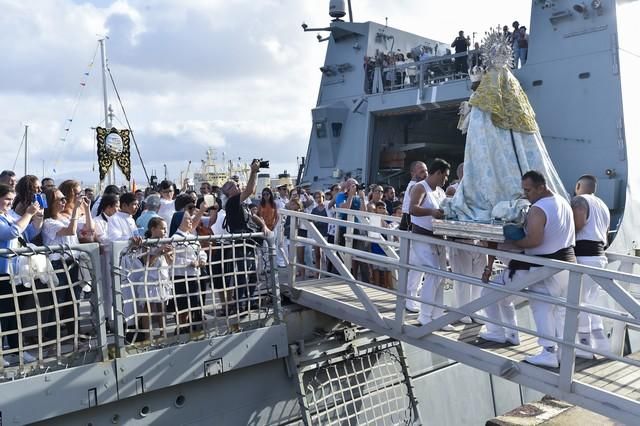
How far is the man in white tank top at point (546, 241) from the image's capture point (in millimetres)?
3973

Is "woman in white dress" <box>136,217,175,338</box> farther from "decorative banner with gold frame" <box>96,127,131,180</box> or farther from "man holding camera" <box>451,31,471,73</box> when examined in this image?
"man holding camera" <box>451,31,471,73</box>

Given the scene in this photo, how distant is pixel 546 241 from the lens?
405 cm

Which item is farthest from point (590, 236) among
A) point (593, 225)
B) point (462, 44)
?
point (462, 44)

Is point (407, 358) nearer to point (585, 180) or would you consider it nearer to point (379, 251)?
point (379, 251)

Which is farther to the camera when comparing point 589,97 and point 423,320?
point 589,97

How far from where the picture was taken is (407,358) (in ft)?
20.6

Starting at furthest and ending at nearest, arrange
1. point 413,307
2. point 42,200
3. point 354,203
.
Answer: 1. point 354,203
2. point 413,307
3. point 42,200

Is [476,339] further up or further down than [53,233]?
further down

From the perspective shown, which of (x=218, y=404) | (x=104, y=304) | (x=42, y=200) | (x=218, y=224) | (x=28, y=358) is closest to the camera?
(x=28, y=358)

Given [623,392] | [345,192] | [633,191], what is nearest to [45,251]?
[623,392]

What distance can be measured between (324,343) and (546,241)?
2479mm

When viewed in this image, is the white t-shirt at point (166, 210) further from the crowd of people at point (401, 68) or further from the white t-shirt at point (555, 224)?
the crowd of people at point (401, 68)

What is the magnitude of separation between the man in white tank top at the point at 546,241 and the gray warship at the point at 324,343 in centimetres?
20

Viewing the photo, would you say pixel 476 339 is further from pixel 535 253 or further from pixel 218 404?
pixel 218 404
